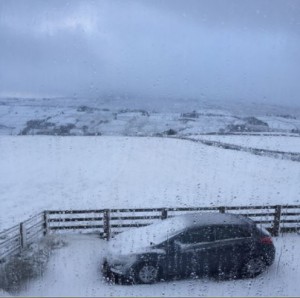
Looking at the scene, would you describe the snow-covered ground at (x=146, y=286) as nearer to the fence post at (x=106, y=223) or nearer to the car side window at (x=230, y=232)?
the car side window at (x=230, y=232)

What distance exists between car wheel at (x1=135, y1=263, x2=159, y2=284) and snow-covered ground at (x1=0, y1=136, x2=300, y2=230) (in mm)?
8314

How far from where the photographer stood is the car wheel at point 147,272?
762 centimetres

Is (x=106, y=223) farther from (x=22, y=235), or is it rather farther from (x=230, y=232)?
(x=230, y=232)

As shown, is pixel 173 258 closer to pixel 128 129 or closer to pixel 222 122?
pixel 128 129

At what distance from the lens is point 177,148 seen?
3669 centimetres

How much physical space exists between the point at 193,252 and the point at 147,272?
1.08 metres

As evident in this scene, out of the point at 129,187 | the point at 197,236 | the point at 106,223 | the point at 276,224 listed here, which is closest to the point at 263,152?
the point at 129,187

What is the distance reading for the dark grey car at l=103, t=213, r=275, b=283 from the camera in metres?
7.68

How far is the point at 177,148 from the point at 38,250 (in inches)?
1109

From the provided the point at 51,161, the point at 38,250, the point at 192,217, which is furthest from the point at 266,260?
the point at 51,161

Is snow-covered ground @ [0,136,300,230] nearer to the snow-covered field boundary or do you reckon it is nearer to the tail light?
the snow-covered field boundary

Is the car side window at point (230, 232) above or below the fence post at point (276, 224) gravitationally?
above

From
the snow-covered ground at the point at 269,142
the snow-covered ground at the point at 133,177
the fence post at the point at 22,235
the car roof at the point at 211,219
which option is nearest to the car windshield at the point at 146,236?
the car roof at the point at 211,219

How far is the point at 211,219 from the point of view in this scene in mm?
8578
